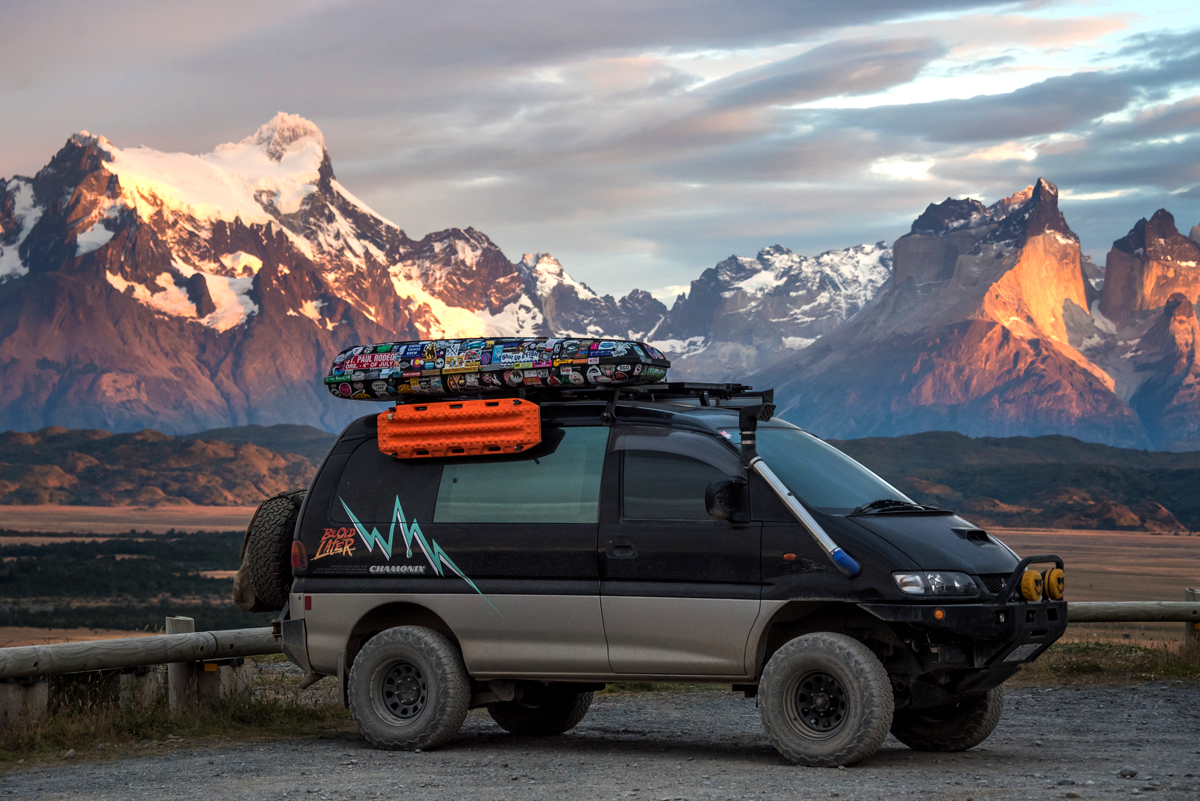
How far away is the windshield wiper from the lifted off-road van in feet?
0.09

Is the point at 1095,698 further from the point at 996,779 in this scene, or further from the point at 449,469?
the point at 449,469

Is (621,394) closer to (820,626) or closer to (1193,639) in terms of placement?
(820,626)

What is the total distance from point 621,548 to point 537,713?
2422 mm

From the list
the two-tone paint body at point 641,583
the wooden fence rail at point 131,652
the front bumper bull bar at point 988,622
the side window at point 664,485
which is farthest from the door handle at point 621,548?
the wooden fence rail at point 131,652

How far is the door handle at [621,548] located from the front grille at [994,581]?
218 centimetres

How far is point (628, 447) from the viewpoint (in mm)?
8797

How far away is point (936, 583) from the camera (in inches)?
309

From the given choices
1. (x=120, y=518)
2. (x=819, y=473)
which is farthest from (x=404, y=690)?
(x=120, y=518)

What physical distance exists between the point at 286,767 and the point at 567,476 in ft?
8.61

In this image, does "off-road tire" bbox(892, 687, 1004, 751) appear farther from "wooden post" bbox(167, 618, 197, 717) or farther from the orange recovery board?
"wooden post" bbox(167, 618, 197, 717)

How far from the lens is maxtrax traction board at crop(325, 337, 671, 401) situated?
901 centimetres

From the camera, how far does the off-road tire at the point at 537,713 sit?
10344 mm

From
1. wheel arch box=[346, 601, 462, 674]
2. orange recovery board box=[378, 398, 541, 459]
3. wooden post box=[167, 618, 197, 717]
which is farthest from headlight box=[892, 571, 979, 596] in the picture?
wooden post box=[167, 618, 197, 717]

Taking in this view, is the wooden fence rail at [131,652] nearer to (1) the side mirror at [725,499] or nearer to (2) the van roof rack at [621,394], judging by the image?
(2) the van roof rack at [621,394]
